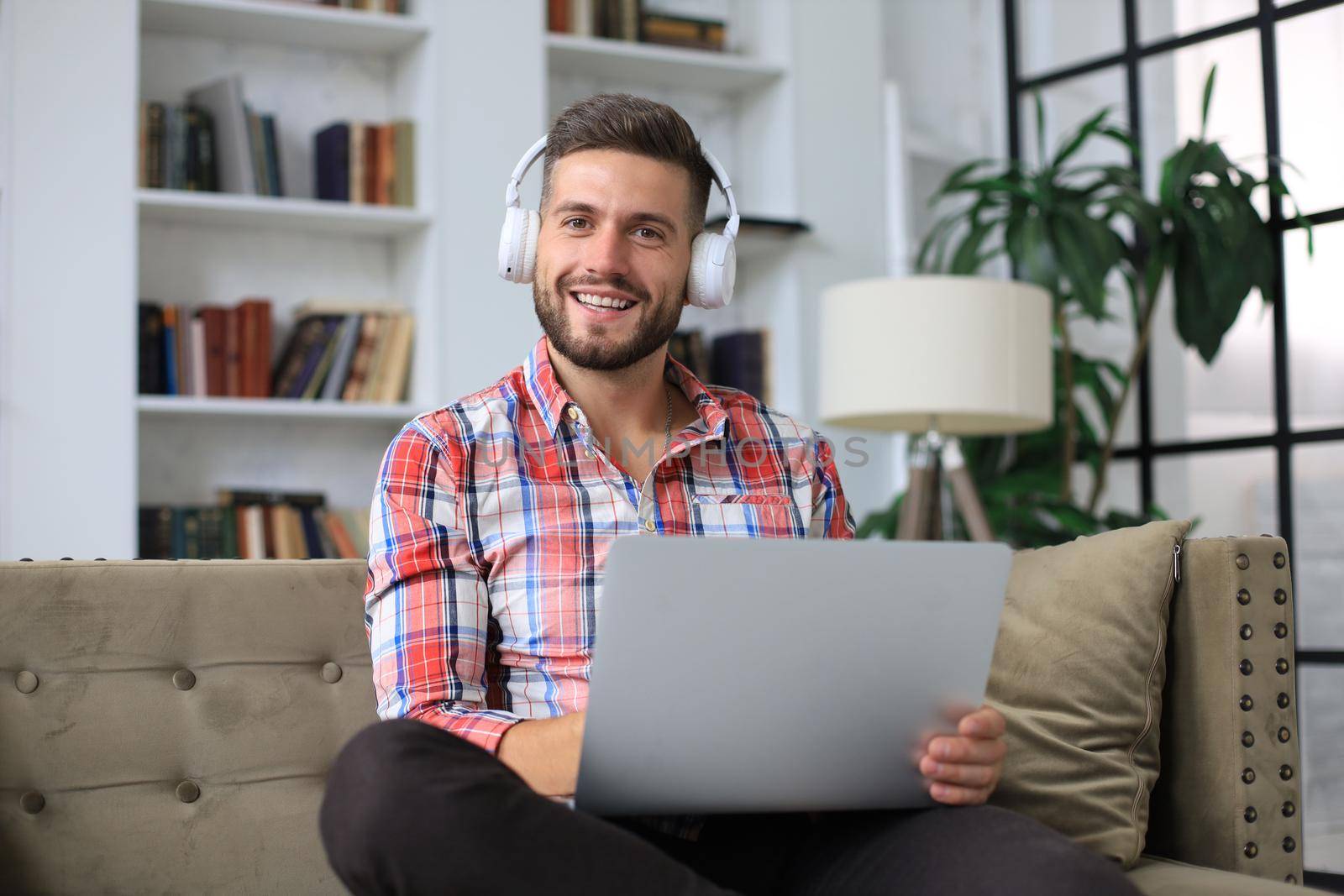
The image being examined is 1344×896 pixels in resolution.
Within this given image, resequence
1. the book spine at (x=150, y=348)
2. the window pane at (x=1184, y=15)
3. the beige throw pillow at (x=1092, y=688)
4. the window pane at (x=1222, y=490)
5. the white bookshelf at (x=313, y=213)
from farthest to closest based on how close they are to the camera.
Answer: the window pane at (x=1184, y=15) → the window pane at (x=1222, y=490) → the book spine at (x=150, y=348) → the white bookshelf at (x=313, y=213) → the beige throw pillow at (x=1092, y=688)

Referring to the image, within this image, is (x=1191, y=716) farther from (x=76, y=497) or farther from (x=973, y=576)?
(x=76, y=497)

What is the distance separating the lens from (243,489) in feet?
10.6

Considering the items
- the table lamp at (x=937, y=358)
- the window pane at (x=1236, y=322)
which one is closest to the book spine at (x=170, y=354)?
the table lamp at (x=937, y=358)

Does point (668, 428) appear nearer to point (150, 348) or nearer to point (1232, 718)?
point (1232, 718)

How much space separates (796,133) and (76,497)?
2.00 metres

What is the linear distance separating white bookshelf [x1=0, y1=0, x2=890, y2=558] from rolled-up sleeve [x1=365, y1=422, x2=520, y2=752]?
1722 millimetres

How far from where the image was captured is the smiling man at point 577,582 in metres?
1.05

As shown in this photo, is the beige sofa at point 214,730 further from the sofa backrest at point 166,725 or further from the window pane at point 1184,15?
the window pane at point 1184,15

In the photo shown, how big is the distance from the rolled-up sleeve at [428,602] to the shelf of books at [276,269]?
1.73m

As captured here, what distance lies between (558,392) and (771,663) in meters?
0.58

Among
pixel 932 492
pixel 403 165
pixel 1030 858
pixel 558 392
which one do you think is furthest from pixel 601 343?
pixel 403 165

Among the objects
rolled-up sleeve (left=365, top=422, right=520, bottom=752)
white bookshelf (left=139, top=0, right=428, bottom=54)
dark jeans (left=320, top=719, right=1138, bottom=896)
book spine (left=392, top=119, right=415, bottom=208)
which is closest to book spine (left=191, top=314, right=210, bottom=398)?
book spine (left=392, top=119, right=415, bottom=208)

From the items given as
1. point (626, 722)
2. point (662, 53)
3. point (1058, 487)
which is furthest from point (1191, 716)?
point (662, 53)

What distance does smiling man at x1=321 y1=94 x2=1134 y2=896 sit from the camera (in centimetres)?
105
